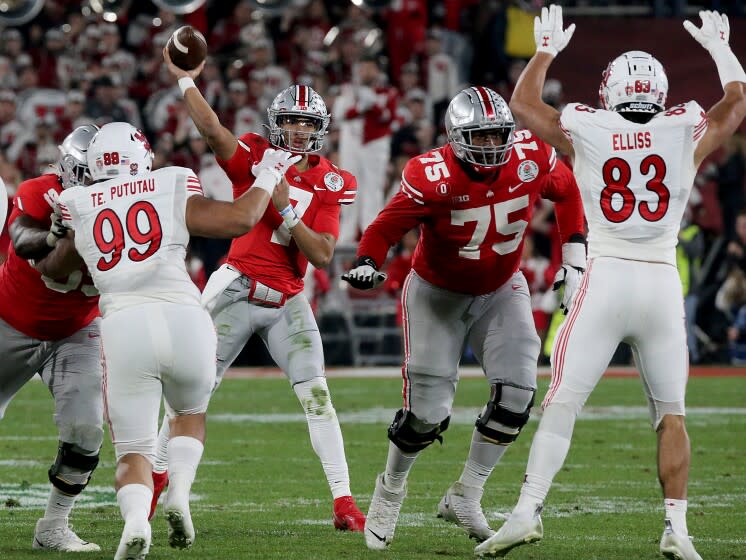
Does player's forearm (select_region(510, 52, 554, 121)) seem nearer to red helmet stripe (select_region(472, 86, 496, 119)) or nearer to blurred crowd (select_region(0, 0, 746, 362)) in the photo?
red helmet stripe (select_region(472, 86, 496, 119))

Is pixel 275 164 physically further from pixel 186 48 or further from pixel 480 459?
pixel 480 459

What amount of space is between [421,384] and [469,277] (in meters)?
0.50

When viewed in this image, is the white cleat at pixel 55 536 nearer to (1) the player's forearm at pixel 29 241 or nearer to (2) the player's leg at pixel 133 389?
(2) the player's leg at pixel 133 389

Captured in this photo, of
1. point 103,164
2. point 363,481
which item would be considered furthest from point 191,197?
point 363,481

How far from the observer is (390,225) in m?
5.93

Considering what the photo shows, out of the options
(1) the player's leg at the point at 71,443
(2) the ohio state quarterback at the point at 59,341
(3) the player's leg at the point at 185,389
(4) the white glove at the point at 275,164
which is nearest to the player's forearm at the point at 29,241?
(2) the ohio state quarterback at the point at 59,341

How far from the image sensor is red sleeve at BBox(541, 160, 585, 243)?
6074 mm

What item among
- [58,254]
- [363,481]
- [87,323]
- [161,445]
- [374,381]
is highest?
[58,254]

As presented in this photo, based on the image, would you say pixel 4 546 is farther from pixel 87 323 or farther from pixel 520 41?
pixel 520 41

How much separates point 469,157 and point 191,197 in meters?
1.30

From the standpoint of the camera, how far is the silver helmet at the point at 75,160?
5.52 meters

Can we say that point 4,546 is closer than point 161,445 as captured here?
Yes

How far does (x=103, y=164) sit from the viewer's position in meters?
5.09

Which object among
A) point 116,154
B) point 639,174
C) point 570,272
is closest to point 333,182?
point 570,272
